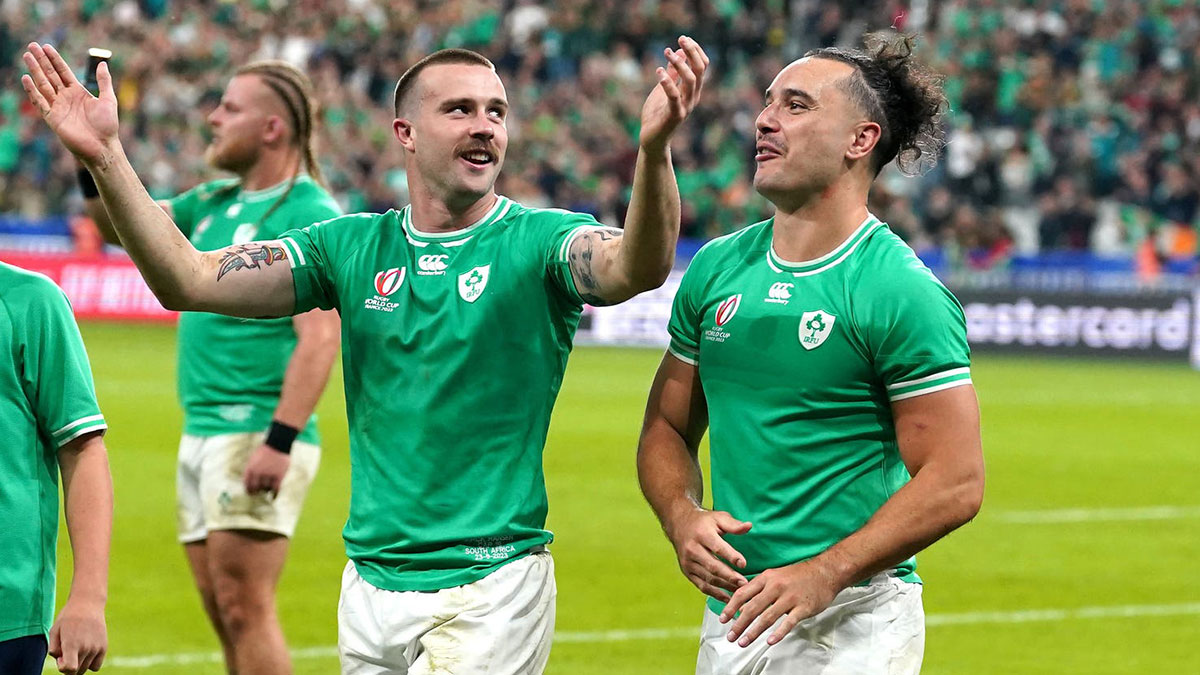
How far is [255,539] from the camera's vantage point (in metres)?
6.58

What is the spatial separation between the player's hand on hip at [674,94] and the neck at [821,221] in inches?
17.8

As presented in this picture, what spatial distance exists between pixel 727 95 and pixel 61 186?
10.9 m

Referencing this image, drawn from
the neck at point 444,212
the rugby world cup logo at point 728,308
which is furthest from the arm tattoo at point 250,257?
the rugby world cup logo at point 728,308

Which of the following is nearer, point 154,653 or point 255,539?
point 255,539

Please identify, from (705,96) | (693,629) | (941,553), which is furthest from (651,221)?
(705,96)

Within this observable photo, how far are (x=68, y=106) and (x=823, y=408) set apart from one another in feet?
6.02

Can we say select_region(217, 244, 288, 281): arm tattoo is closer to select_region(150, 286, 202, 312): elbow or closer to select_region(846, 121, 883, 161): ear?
select_region(150, 286, 202, 312): elbow

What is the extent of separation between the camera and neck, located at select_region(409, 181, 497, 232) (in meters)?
4.60

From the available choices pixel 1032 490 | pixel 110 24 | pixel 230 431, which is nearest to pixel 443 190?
pixel 230 431

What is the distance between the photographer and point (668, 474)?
14.4 ft

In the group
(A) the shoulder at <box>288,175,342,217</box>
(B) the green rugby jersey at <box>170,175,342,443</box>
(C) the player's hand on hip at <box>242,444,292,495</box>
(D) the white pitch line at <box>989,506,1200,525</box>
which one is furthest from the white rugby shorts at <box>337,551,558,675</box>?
(D) the white pitch line at <box>989,506,1200,525</box>

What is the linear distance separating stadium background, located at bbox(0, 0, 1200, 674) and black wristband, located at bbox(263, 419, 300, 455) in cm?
201

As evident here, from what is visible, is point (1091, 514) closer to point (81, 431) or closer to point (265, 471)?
point (265, 471)

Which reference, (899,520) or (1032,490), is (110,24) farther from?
(899,520)
